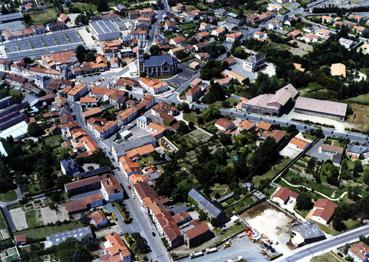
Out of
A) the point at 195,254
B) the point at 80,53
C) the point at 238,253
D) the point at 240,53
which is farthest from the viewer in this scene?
the point at 240,53

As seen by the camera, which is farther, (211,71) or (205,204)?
(211,71)

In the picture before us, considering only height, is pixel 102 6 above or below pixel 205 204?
above

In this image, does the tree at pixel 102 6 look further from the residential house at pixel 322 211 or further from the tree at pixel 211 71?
the residential house at pixel 322 211

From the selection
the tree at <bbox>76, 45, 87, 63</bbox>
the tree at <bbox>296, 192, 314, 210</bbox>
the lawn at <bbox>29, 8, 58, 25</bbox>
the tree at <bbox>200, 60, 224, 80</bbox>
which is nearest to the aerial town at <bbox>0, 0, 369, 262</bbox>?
the tree at <bbox>296, 192, 314, 210</bbox>

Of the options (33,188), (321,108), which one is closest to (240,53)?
(321,108)

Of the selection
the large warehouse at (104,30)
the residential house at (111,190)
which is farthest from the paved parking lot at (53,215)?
the large warehouse at (104,30)

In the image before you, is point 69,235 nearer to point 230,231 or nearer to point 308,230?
point 230,231

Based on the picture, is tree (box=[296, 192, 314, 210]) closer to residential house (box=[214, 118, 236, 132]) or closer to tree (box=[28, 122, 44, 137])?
residential house (box=[214, 118, 236, 132])
